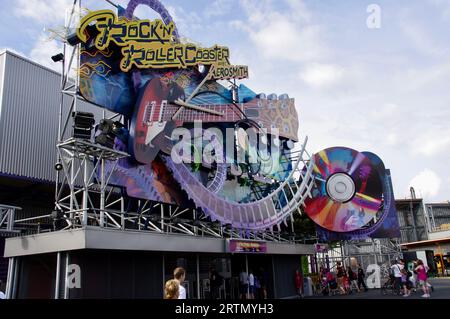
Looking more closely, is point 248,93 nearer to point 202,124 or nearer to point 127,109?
point 202,124

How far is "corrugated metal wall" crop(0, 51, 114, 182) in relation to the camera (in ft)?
67.6

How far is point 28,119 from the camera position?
21766 mm

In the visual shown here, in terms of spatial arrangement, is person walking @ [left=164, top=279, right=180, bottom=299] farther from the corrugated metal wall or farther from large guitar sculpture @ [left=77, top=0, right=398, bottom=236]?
the corrugated metal wall

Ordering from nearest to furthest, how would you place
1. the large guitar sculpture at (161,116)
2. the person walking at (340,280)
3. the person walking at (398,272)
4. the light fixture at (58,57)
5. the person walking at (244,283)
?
1. the large guitar sculpture at (161,116)
2. the light fixture at (58,57)
3. the person walking at (244,283)
4. the person walking at (398,272)
5. the person walking at (340,280)

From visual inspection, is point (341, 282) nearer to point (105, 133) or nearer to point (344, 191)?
point (344, 191)

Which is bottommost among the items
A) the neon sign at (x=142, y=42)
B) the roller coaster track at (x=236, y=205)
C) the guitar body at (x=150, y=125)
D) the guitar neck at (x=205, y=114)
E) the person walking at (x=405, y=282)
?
the person walking at (x=405, y=282)

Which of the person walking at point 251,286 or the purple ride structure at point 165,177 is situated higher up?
the purple ride structure at point 165,177

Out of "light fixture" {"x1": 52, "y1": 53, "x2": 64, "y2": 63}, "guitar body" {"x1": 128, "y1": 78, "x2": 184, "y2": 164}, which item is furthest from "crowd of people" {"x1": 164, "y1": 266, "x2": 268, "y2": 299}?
"light fixture" {"x1": 52, "y1": 53, "x2": 64, "y2": 63}

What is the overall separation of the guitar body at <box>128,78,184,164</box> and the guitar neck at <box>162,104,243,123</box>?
43 centimetres

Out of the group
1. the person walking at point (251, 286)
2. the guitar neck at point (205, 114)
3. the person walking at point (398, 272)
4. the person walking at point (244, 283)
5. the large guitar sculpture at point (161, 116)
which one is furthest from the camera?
the person walking at point (398, 272)

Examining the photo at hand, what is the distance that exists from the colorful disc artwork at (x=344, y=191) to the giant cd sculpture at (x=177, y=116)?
2978mm

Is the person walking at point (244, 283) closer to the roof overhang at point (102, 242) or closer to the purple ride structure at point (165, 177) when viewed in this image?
the purple ride structure at point (165, 177)

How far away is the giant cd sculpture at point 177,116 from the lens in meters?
18.2

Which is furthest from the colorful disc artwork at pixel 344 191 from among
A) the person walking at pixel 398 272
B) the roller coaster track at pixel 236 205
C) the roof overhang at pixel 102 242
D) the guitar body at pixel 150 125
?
the guitar body at pixel 150 125
